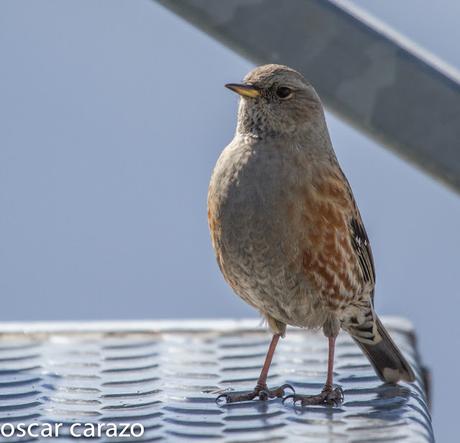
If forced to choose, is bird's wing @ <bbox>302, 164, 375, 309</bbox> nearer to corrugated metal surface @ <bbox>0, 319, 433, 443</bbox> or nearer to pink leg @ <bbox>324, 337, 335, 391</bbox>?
pink leg @ <bbox>324, 337, 335, 391</bbox>

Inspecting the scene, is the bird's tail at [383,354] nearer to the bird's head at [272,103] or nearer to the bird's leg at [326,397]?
the bird's leg at [326,397]

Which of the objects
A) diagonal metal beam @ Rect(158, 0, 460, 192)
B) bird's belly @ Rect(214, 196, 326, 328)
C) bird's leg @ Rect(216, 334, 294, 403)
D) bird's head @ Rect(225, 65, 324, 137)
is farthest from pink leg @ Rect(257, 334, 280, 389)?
diagonal metal beam @ Rect(158, 0, 460, 192)

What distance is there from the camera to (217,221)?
404 centimetres

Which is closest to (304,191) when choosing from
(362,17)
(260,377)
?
(260,377)

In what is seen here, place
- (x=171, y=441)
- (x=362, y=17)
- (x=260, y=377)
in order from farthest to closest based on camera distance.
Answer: (x=260, y=377)
(x=171, y=441)
(x=362, y=17)

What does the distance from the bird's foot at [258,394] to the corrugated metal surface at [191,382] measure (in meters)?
0.06

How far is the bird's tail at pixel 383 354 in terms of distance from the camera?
12.7 feet

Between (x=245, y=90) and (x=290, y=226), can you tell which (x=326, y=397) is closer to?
(x=290, y=226)

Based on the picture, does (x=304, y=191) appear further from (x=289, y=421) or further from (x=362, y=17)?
(x=362, y=17)

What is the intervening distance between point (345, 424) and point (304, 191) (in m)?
1.06

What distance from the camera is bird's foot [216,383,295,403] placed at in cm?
358

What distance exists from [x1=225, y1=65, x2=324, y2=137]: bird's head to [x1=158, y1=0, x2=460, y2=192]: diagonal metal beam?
52.6 inches

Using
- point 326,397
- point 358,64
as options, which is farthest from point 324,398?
point 358,64

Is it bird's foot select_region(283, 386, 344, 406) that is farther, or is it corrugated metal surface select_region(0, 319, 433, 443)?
bird's foot select_region(283, 386, 344, 406)
